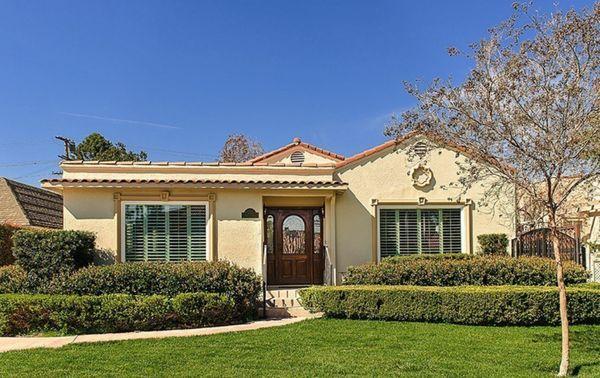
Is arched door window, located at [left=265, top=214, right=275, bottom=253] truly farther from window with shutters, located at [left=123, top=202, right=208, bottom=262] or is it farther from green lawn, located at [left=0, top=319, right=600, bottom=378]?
green lawn, located at [left=0, top=319, right=600, bottom=378]

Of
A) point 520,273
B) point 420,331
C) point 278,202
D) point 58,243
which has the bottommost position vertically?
point 420,331

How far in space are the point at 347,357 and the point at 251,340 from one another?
205 cm

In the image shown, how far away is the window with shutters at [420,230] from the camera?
15.2 m

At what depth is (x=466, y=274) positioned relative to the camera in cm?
1264

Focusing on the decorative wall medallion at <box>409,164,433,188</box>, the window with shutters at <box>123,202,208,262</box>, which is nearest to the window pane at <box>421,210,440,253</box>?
the decorative wall medallion at <box>409,164,433,188</box>

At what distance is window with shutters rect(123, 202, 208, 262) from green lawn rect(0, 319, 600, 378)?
4.69 meters

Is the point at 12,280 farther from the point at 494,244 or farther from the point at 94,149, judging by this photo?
the point at 94,149

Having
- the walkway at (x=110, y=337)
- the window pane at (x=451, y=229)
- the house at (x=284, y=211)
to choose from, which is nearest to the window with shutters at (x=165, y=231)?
the house at (x=284, y=211)

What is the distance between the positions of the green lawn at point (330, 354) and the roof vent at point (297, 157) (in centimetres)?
1166

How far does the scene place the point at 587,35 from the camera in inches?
274

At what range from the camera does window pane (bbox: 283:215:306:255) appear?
15.4m

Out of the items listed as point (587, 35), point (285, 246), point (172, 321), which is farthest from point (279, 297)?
point (587, 35)

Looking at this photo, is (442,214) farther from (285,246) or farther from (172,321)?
(172,321)

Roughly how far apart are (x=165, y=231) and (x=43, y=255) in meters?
3.22
